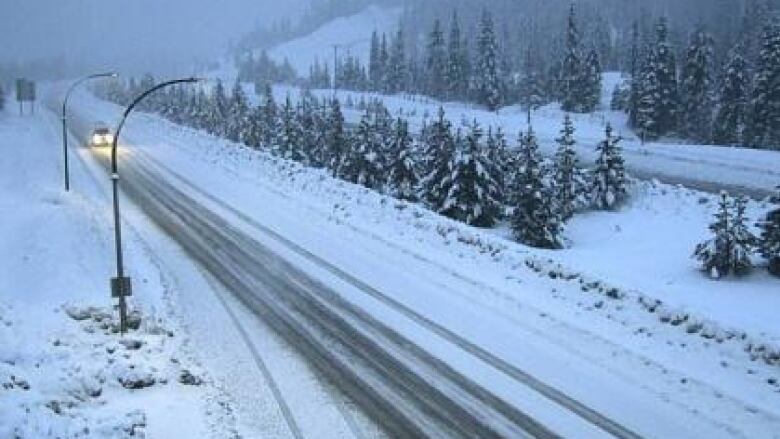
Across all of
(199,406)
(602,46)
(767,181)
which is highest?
(602,46)

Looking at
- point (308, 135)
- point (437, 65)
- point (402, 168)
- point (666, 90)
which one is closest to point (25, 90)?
point (308, 135)

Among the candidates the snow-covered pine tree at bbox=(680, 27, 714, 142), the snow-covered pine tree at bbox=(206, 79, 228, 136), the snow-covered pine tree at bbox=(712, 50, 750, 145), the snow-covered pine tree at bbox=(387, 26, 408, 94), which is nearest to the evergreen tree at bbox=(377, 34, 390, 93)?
the snow-covered pine tree at bbox=(387, 26, 408, 94)

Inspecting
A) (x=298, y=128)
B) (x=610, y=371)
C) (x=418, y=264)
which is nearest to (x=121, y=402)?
(x=610, y=371)

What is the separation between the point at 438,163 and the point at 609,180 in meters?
9.01

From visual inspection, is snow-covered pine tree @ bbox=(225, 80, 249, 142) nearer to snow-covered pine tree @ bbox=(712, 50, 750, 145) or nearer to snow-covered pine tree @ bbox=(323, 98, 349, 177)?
snow-covered pine tree @ bbox=(323, 98, 349, 177)

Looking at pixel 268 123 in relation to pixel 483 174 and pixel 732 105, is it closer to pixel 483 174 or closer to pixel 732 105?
pixel 483 174

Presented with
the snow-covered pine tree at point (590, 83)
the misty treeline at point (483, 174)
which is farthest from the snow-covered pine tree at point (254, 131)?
the snow-covered pine tree at point (590, 83)

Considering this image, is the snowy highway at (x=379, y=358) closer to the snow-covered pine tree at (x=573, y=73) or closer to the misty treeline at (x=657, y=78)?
the misty treeline at (x=657, y=78)

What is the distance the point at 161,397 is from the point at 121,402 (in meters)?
0.77

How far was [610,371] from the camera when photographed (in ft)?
55.4

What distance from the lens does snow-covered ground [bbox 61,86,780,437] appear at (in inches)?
631

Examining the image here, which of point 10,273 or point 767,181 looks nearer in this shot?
point 10,273

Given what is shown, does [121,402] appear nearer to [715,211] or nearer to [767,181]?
[715,211]

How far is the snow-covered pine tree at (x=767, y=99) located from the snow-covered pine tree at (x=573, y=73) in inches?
1115
